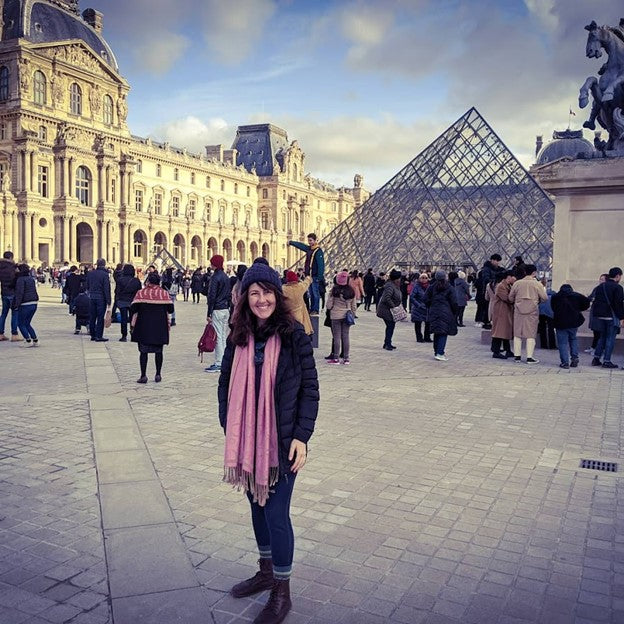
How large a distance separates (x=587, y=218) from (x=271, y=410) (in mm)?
10678

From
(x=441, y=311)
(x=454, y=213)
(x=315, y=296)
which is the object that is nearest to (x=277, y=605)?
(x=441, y=311)

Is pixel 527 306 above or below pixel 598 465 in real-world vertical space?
above

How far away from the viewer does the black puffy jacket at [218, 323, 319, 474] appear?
296cm

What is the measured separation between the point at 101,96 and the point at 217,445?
193ft

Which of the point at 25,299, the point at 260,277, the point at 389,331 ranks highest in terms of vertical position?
the point at 260,277

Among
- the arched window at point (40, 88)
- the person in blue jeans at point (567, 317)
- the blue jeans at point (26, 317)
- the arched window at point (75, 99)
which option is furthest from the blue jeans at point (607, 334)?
the arched window at point (75, 99)

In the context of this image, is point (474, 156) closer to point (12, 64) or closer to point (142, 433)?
point (142, 433)

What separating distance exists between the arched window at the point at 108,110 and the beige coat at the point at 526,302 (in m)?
54.9

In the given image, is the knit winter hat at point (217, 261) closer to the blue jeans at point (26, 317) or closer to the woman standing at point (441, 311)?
the woman standing at point (441, 311)

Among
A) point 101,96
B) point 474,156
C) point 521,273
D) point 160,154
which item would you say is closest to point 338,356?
point 521,273

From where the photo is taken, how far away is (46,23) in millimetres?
53656

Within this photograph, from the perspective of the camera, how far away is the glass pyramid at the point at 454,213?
30984 mm

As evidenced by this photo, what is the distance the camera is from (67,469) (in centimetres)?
499

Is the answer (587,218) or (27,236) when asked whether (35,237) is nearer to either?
→ (27,236)
